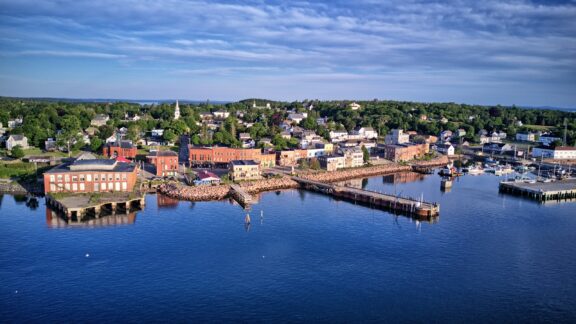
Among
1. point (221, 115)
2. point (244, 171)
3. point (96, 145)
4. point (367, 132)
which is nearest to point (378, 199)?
point (244, 171)

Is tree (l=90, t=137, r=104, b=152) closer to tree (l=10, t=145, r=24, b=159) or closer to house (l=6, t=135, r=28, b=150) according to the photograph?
tree (l=10, t=145, r=24, b=159)

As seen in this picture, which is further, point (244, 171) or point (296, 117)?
point (296, 117)

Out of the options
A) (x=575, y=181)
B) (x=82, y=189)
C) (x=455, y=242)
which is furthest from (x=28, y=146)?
(x=575, y=181)

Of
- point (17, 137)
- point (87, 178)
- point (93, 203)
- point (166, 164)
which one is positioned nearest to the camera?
point (93, 203)

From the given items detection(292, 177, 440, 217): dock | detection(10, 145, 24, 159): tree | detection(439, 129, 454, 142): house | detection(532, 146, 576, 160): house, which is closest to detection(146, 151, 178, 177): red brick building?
detection(292, 177, 440, 217): dock

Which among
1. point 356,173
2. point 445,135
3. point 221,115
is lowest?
point 356,173

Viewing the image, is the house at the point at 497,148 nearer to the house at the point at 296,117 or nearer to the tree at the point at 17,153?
the house at the point at 296,117

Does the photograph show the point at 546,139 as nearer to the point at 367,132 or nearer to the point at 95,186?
the point at 367,132
